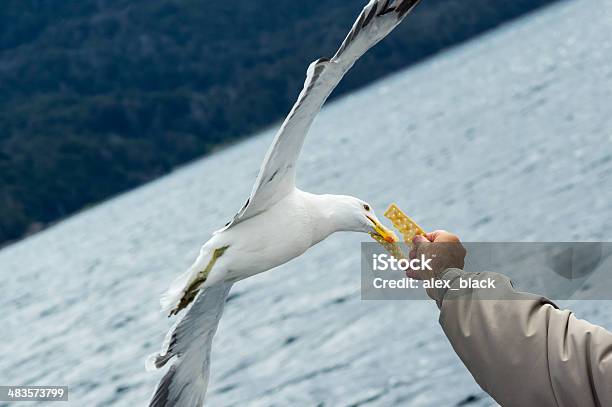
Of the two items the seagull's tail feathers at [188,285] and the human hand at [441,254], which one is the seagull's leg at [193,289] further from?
the human hand at [441,254]

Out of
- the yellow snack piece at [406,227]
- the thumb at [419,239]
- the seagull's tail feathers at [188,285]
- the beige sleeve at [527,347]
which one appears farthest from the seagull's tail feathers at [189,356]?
the beige sleeve at [527,347]

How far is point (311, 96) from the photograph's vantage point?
687cm

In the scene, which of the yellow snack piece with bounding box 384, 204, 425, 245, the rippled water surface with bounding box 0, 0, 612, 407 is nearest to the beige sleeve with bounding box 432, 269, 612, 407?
the yellow snack piece with bounding box 384, 204, 425, 245

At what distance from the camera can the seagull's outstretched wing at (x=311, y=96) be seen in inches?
244

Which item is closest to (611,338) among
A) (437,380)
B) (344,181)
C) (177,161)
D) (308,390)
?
(437,380)

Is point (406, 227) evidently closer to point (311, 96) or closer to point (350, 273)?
point (311, 96)

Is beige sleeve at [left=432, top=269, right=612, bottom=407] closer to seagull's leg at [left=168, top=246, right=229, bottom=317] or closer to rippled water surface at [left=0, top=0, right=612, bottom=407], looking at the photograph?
seagull's leg at [left=168, top=246, right=229, bottom=317]

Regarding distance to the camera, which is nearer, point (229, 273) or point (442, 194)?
point (229, 273)

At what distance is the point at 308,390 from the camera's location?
1897 cm

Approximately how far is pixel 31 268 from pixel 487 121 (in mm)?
41586

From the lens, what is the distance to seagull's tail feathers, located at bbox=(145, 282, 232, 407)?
8.97 m

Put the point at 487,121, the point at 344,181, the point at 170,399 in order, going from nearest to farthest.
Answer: the point at 170,399
the point at 344,181
the point at 487,121

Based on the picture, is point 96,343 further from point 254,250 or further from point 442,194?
point 254,250

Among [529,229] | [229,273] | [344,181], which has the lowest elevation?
[344,181]
